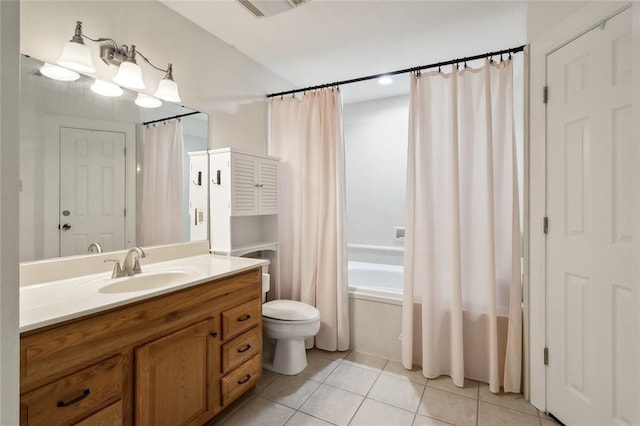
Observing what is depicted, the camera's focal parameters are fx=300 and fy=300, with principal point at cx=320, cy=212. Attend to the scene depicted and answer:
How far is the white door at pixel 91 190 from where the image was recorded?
1.47 m

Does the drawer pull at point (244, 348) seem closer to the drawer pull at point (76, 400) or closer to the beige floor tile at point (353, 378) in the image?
the beige floor tile at point (353, 378)

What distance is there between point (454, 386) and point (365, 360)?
644 millimetres

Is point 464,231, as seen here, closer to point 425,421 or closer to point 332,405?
point 425,421

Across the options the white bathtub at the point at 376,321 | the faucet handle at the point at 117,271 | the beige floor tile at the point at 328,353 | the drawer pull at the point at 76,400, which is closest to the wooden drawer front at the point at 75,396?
the drawer pull at the point at 76,400

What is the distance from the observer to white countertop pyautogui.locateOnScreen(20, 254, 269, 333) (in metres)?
1.02

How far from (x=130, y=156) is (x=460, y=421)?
2406 millimetres

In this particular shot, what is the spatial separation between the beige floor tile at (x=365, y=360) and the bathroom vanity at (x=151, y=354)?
2.75 ft

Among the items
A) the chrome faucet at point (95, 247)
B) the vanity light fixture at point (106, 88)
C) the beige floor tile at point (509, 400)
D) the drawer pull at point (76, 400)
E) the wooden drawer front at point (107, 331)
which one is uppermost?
the vanity light fixture at point (106, 88)

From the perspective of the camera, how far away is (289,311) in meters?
2.21

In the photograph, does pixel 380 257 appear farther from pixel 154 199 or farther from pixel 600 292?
pixel 154 199

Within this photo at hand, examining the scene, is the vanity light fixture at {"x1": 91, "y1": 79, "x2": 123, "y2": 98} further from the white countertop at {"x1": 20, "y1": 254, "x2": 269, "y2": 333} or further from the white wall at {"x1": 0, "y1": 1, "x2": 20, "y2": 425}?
the white wall at {"x1": 0, "y1": 1, "x2": 20, "y2": 425}

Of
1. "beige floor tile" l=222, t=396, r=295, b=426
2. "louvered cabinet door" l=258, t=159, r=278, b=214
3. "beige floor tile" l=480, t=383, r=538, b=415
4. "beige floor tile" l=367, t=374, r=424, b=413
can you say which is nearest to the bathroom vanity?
"beige floor tile" l=222, t=396, r=295, b=426

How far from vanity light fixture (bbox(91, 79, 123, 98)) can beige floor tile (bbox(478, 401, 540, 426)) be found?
8.93ft

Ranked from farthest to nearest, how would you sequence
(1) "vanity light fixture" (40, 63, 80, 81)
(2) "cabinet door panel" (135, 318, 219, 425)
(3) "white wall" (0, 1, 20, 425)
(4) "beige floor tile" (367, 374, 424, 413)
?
1. (4) "beige floor tile" (367, 374, 424, 413)
2. (1) "vanity light fixture" (40, 63, 80, 81)
3. (2) "cabinet door panel" (135, 318, 219, 425)
4. (3) "white wall" (0, 1, 20, 425)
